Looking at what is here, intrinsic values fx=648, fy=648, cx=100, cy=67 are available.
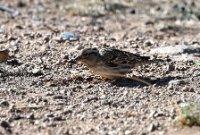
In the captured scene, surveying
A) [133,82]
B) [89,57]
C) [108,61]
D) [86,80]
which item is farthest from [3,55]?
[133,82]

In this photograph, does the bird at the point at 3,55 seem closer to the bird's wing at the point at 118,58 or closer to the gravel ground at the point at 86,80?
the gravel ground at the point at 86,80

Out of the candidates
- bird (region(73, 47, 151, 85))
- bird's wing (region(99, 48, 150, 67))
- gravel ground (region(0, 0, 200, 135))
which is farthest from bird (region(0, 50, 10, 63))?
bird's wing (region(99, 48, 150, 67))

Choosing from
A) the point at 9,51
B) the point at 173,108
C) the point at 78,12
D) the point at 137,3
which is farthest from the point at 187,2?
the point at 173,108

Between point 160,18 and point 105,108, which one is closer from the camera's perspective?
point 105,108

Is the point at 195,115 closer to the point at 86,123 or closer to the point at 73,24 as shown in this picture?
the point at 86,123

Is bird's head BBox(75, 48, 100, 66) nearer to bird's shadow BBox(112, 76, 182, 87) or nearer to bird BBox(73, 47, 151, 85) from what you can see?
bird BBox(73, 47, 151, 85)
